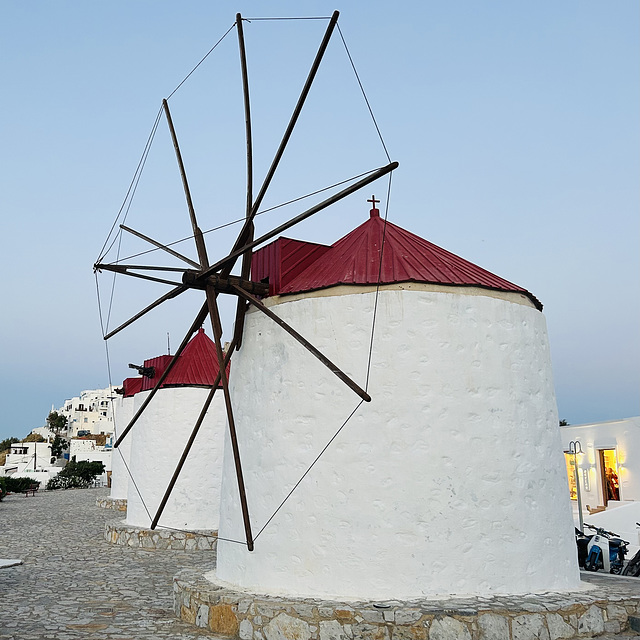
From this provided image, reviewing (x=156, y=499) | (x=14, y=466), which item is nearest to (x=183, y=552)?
(x=156, y=499)

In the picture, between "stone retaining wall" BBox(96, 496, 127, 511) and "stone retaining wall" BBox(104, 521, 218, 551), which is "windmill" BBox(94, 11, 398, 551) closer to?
"stone retaining wall" BBox(104, 521, 218, 551)

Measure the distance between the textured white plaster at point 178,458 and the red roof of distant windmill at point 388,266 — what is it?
689cm

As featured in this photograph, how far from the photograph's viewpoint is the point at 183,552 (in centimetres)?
1270

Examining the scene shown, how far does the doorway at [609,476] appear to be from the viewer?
54.2 ft

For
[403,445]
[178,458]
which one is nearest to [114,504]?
[178,458]

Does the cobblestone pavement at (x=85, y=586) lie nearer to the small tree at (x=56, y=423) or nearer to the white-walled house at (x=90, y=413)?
the white-walled house at (x=90, y=413)

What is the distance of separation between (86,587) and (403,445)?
16.9 feet

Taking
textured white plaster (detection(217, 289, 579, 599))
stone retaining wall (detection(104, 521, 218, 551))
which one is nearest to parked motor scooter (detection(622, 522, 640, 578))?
textured white plaster (detection(217, 289, 579, 599))

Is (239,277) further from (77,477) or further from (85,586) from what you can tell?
(77,477)

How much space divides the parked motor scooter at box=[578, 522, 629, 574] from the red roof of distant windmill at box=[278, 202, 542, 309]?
4246 millimetres

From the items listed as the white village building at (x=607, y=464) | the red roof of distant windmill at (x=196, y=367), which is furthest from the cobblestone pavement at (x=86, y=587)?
the white village building at (x=607, y=464)

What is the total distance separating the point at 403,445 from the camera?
6.61 metres

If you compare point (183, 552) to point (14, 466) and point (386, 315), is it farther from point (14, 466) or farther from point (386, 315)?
point (14, 466)

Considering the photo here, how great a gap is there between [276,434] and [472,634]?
8.89ft
